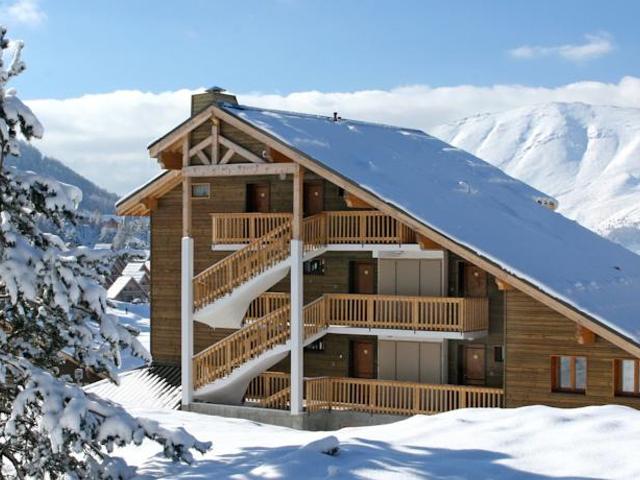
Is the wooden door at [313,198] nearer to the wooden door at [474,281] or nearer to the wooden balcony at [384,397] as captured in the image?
the wooden door at [474,281]

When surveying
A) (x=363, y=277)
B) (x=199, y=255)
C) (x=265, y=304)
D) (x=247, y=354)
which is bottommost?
(x=247, y=354)

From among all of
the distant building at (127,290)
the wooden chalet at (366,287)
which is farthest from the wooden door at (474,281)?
the distant building at (127,290)

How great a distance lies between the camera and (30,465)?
19.0 meters

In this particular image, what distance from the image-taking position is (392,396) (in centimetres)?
3183

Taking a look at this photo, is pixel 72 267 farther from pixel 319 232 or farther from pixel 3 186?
pixel 319 232

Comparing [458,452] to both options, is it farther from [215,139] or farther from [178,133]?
[178,133]

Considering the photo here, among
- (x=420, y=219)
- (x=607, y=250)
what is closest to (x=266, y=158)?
(x=420, y=219)

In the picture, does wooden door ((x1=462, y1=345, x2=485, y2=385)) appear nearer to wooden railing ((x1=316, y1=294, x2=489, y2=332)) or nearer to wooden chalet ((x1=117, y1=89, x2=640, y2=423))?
wooden chalet ((x1=117, y1=89, x2=640, y2=423))

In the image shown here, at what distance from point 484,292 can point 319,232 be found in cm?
500

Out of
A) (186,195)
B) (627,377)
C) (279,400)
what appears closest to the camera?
(627,377)

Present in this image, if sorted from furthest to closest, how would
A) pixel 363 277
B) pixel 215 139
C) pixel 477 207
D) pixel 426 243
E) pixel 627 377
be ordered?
1. pixel 477 207
2. pixel 363 277
3. pixel 215 139
4. pixel 426 243
5. pixel 627 377

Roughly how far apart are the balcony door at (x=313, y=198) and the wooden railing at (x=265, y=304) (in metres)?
2.62

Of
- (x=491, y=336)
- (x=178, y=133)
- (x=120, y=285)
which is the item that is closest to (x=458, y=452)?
(x=491, y=336)

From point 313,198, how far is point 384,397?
656 centimetres
